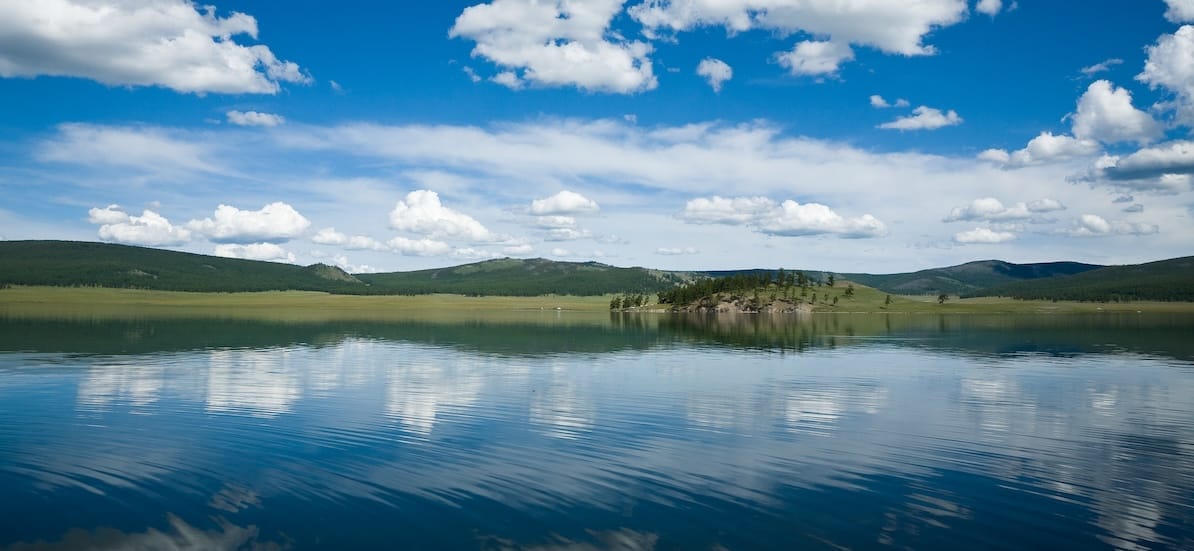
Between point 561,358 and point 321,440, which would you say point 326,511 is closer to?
point 321,440

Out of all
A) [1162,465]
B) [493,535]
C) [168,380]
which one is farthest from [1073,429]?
[168,380]

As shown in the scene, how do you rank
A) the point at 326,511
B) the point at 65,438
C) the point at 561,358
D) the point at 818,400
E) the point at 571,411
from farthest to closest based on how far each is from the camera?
the point at 561,358, the point at 818,400, the point at 571,411, the point at 65,438, the point at 326,511

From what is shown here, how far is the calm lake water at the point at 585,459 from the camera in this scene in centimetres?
1858

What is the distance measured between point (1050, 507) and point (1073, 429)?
15405 millimetres

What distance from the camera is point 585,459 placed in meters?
26.4

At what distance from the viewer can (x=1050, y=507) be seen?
21.0 meters

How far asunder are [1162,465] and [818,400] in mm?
17508

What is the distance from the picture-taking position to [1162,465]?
2670cm

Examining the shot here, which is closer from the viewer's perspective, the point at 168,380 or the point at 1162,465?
the point at 1162,465

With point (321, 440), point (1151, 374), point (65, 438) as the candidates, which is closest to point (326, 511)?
point (321, 440)

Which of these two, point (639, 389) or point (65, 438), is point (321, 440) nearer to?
point (65, 438)

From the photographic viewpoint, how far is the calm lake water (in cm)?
1858

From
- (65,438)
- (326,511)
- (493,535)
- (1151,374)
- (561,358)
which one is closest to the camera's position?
(493,535)

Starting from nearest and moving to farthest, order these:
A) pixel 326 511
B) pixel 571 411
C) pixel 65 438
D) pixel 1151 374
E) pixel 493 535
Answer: pixel 493 535
pixel 326 511
pixel 65 438
pixel 571 411
pixel 1151 374
